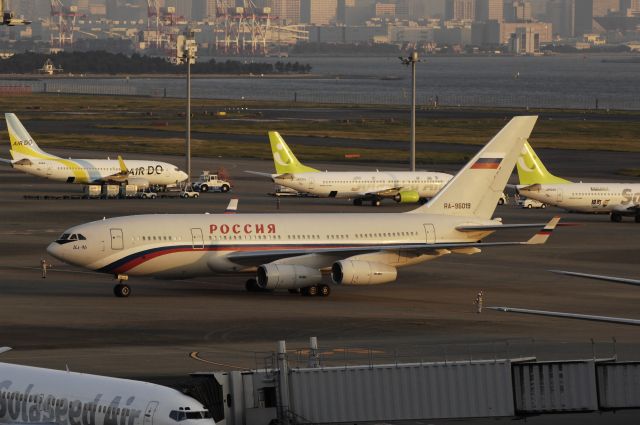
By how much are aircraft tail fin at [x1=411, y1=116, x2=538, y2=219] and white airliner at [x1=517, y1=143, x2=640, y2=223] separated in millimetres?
32178

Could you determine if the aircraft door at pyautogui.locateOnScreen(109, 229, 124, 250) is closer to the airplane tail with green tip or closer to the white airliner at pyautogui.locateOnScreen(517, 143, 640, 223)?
the white airliner at pyautogui.locateOnScreen(517, 143, 640, 223)

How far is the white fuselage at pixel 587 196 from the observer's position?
114562mm

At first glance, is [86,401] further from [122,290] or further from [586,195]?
[586,195]

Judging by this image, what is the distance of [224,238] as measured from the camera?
2948 inches

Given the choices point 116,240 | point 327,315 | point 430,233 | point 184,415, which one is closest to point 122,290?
point 116,240

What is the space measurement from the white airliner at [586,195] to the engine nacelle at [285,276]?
4342cm

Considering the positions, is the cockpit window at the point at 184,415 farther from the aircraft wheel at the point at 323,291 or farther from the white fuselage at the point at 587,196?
the white fuselage at the point at 587,196

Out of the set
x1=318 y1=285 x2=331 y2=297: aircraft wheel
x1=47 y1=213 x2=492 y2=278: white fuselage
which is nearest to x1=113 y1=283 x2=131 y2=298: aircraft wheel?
x1=47 y1=213 x2=492 y2=278: white fuselage

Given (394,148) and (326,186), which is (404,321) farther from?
(394,148)

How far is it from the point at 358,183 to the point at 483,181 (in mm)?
46438

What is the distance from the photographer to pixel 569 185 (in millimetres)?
115562

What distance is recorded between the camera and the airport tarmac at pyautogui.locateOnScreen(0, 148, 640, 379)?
192 feet

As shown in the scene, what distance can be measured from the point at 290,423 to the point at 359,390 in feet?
7.41

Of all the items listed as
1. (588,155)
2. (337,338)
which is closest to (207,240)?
(337,338)
